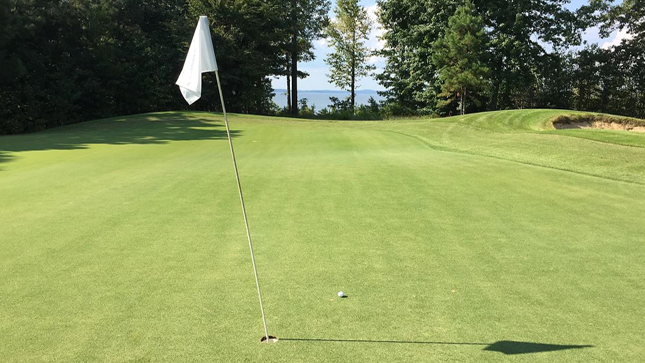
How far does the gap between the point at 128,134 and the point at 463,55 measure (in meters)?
21.1

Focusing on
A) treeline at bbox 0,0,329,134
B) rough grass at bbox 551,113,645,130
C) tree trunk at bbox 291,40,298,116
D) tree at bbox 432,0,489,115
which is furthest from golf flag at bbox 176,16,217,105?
tree trunk at bbox 291,40,298,116

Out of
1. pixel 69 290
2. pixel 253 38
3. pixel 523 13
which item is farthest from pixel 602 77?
pixel 69 290

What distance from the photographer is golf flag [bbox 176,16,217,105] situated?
3240 mm

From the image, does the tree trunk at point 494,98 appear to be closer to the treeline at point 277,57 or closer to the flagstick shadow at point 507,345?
the treeline at point 277,57

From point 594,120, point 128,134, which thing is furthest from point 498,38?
point 128,134

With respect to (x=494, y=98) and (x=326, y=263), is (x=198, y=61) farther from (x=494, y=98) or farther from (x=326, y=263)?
(x=494, y=98)

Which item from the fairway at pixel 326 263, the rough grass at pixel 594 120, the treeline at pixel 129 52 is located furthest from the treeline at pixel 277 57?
the fairway at pixel 326 263

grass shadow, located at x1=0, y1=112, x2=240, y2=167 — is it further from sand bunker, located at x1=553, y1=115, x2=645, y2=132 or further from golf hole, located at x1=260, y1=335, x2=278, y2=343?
sand bunker, located at x1=553, y1=115, x2=645, y2=132

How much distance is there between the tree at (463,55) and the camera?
91.2 ft

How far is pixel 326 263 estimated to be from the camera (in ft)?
15.0

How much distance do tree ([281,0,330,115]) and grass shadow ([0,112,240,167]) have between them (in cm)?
1253

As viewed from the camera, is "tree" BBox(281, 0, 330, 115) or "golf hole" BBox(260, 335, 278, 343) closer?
"golf hole" BBox(260, 335, 278, 343)

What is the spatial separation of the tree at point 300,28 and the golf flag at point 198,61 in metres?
32.8

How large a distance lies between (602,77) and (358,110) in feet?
57.5
